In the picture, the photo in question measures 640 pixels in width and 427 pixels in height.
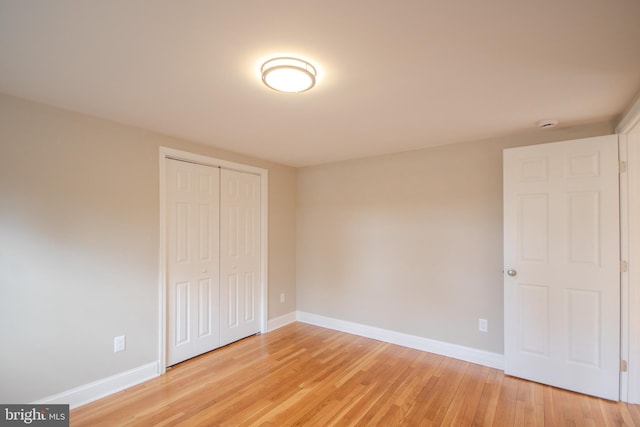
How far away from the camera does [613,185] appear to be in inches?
93.4

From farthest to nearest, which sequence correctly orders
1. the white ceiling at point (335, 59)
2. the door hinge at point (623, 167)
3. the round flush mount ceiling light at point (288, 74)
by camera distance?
the door hinge at point (623, 167)
the round flush mount ceiling light at point (288, 74)
the white ceiling at point (335, 59)

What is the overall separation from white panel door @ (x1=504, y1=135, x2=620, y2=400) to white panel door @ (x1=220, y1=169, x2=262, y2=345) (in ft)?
9.33

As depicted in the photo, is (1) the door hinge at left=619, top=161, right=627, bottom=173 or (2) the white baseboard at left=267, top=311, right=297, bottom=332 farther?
(2) the white baseboard at left=267, top=311, right=297, bottom=332

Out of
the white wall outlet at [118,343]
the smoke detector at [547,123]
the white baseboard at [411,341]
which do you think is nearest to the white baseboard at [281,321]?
the white baseboard at [411,341]

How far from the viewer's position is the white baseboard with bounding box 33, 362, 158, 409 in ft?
7.22

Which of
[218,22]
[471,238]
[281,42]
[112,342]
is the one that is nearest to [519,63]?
[281,42]

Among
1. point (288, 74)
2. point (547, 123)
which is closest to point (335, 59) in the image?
point (288, 74)

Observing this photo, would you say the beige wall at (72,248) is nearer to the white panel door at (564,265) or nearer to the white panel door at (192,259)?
the white panel door at (192,259)

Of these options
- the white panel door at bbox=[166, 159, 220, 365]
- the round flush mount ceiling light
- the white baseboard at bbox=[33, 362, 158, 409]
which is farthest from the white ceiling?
the white baseboard at bbox=[33, 362, 158, 409]

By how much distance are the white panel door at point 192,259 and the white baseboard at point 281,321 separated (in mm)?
802

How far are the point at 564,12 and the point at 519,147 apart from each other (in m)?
1.78

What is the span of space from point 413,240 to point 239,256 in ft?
7.01

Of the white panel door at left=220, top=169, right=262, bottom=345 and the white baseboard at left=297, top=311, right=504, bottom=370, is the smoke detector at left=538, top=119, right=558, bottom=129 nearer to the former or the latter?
the white baseboard at left=297, top=311, right=504, bottom=370

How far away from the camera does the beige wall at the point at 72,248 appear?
2.04 metres
